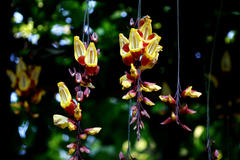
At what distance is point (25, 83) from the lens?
998 millimetres

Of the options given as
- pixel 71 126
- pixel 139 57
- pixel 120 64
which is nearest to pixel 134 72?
pixel 139 57

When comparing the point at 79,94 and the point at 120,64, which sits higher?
the point at 79,94

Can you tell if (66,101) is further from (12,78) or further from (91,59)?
(12,78)

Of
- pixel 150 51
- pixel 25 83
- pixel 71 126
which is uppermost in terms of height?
pixel 150 51

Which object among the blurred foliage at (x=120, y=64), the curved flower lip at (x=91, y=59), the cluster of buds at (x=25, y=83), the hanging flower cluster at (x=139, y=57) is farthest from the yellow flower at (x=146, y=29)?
the cluster of buds at (x=25, y=83)

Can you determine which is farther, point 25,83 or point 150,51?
point 25,83

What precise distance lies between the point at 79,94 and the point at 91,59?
71 mm

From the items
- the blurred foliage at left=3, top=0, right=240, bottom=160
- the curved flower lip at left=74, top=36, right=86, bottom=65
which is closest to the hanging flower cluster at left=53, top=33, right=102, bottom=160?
the curved flower lip at left=74, top=36, right=86, bottom=65

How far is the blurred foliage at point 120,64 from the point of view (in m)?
0.96

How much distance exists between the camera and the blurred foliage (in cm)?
96

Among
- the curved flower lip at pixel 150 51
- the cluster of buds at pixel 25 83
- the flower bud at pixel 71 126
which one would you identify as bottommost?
the cluster of buds at pixel 25 83

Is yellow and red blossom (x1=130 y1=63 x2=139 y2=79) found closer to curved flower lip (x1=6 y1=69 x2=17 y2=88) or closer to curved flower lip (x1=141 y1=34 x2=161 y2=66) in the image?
curved flower lip (x1=141 y1=34 x2=161 y2=66)

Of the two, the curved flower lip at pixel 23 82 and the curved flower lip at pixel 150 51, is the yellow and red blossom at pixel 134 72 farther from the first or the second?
the curved flower lip at pixel 23 82

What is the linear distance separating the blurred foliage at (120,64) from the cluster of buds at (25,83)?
0.05m
